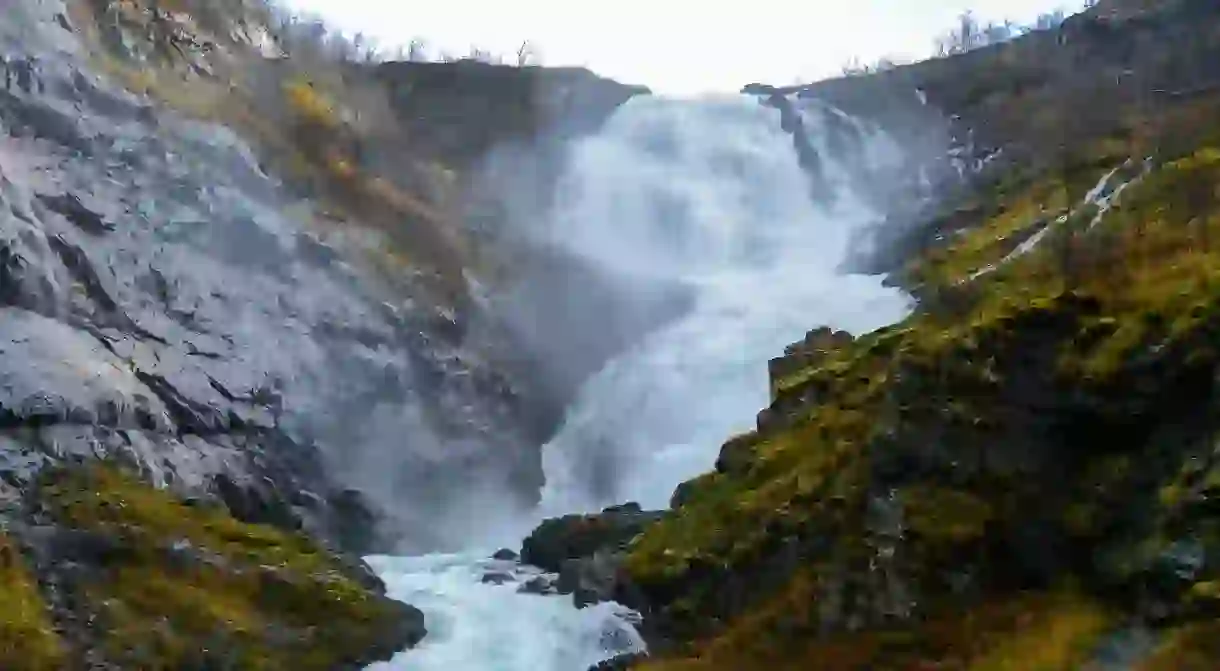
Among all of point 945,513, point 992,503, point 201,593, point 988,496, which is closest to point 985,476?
point 988,496

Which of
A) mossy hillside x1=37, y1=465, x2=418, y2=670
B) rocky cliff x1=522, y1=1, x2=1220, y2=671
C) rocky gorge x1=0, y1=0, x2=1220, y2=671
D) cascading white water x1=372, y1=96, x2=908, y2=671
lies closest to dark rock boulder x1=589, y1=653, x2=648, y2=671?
rocky gorge x1=0, y1=0, x2=1220, y2=671

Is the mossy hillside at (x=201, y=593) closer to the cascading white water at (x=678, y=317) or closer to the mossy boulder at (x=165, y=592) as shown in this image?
the mossy boulder at (x=165, y=592)

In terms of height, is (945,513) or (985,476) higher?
(985,476)

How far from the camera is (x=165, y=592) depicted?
67.7 feet

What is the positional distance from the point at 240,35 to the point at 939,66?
132ft

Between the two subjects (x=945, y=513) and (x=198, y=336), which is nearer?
(x=945, y=513)

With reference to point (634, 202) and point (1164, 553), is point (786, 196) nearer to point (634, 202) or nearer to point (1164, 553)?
point (634, 202)

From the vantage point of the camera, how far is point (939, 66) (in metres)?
65.4

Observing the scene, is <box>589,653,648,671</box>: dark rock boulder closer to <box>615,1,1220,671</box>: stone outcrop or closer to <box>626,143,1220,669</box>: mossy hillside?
<box>615,1,1220,671</box>: stone outcrop

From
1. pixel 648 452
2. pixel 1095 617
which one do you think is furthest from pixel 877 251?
pixel 1095 617

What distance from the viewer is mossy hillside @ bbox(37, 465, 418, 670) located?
1972cm

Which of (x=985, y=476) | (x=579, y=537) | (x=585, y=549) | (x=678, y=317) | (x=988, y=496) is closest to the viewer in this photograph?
(x=988, y=496)

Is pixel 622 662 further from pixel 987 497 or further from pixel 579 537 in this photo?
pixel 987 497

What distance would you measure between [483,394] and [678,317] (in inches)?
425
